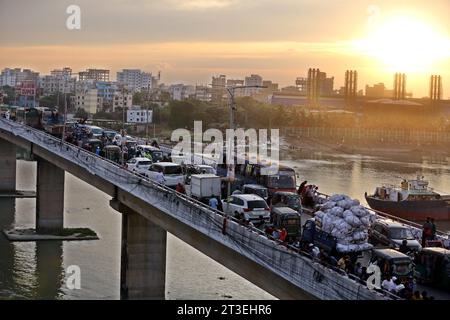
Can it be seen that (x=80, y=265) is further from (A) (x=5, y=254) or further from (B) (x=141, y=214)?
(B) (x=141, y=214)

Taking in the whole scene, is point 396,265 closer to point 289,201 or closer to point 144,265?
point 289,201

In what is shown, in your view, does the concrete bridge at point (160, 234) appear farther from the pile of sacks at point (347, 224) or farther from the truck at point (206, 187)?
the pile of sacks at point (347, 224)

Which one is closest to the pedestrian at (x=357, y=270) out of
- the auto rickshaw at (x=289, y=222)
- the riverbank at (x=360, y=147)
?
the auto rickshaw at (x=289, y=222)

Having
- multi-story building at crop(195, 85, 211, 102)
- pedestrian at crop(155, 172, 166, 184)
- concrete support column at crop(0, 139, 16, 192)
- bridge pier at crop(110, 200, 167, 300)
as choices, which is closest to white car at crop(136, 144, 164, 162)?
pedestrian at crop(155, 172, 166, 184)

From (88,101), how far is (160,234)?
9820 cm

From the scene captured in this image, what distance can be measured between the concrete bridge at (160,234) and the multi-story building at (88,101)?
78315 millimetres

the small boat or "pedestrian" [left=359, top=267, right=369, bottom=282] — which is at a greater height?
"pedestrian" [left=359, top=267, right=369, bottom=282]

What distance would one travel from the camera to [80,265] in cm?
2428

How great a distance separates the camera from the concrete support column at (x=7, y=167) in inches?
1605

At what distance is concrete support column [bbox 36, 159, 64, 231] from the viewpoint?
30.5 metres

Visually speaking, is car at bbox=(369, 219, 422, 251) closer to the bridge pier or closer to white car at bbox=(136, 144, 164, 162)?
the bridge pier

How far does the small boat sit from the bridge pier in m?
14.7

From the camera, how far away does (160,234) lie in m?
19.8

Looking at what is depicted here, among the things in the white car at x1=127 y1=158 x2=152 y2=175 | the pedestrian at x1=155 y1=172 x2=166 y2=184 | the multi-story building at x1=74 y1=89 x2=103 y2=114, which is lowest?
the pedestrian at x1=155 y1=172 x2=166 y2=184
